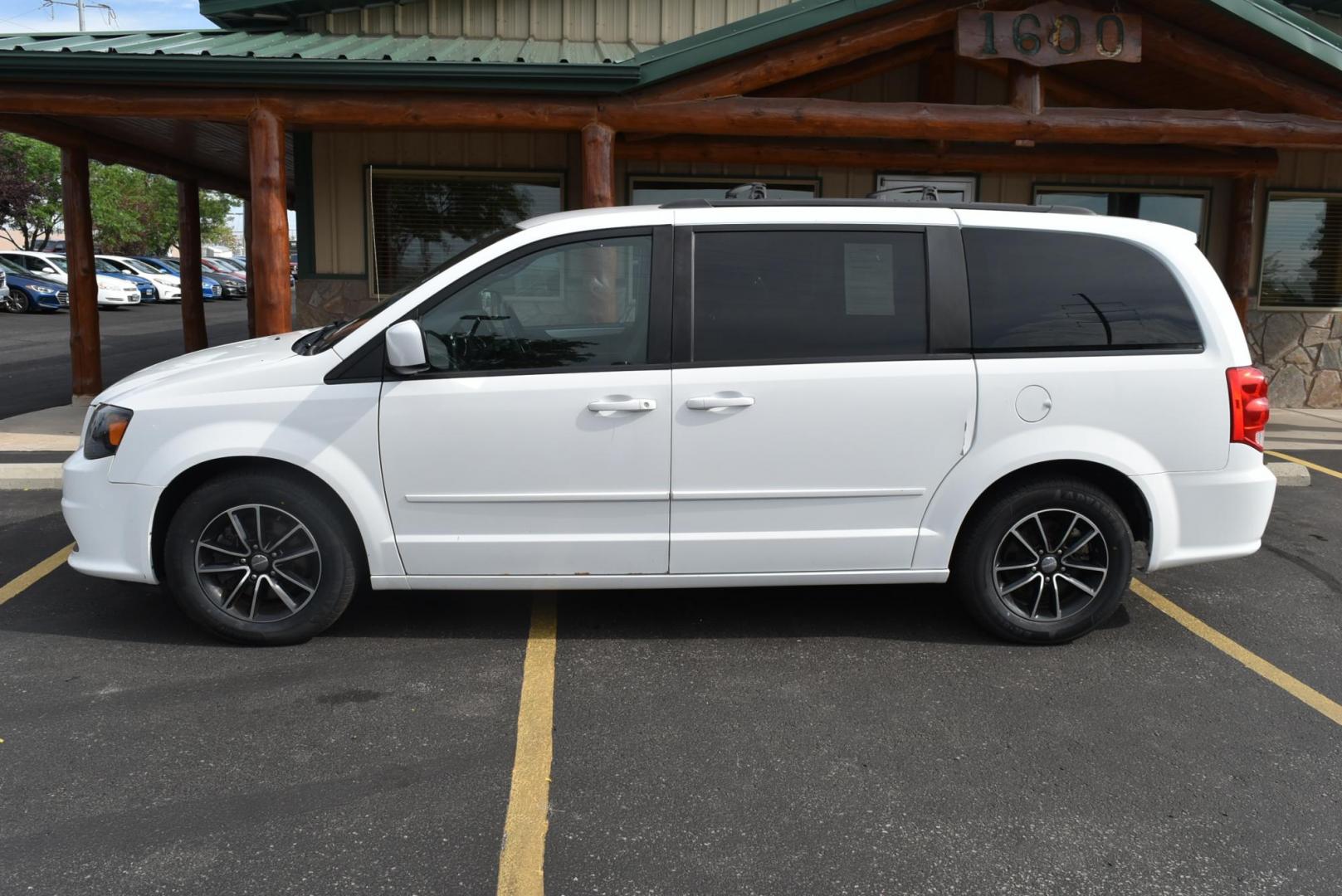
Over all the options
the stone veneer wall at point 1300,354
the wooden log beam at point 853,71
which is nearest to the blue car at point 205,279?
the wooden log beam at point 853,71

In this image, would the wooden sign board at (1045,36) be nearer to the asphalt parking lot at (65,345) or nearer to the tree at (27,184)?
the asphalt parking lot at (65,345)

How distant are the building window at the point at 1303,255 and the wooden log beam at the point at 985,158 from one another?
1217 millimetres

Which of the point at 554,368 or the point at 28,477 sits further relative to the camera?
the point at 28,477

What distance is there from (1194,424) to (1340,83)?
6.62 metres

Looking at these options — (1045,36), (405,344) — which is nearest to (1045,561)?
(405,344)

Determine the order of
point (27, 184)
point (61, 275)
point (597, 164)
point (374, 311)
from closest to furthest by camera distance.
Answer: point (374, 311), point (597, 164), point (61, 275), point (27, 184)

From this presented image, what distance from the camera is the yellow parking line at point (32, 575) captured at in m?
5.20

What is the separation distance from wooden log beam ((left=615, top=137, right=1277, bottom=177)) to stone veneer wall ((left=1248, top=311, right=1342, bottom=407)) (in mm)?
1844

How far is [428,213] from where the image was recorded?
421 inches

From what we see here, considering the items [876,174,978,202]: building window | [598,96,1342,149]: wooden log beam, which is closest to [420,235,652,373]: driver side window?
[598,96,1342,149]: wooden log beam

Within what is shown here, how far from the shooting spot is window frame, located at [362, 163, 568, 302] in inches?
417

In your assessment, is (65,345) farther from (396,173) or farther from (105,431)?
(105,431)

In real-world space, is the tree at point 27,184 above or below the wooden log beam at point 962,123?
above

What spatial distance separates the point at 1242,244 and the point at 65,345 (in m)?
18.5
